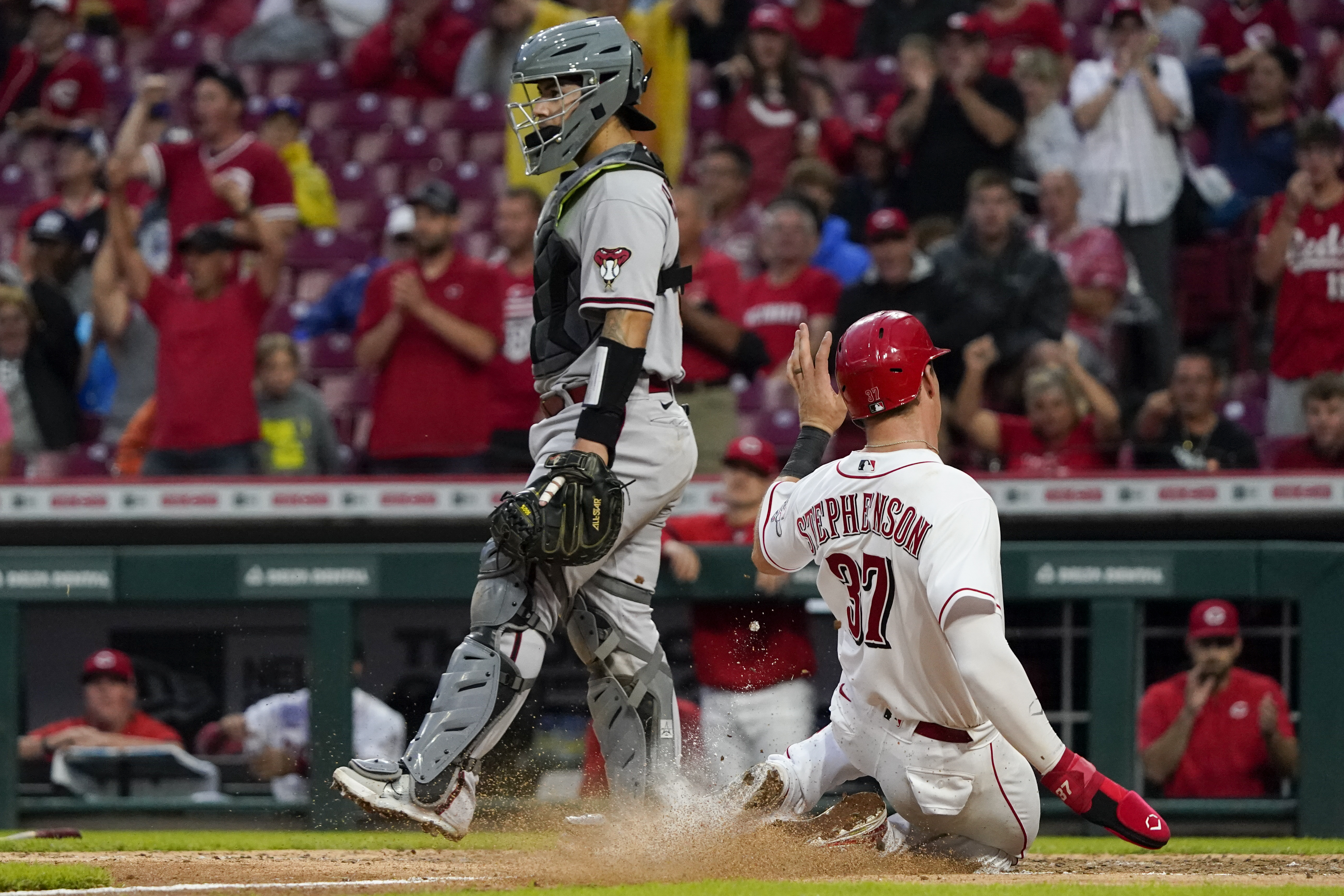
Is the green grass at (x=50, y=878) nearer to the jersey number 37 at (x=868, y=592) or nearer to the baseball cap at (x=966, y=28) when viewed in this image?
the jersey number 37 at (x=868, y=592)

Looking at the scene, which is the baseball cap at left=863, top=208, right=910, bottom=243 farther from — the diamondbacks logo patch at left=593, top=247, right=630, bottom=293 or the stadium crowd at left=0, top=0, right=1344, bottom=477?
the diamondbacks logo patch at left=593, top=247, right=630, bottom=293

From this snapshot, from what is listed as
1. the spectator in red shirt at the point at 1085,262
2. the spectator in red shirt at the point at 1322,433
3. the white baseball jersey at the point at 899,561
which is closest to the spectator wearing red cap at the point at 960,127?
the spectator in red shirt at the point at 1085,262

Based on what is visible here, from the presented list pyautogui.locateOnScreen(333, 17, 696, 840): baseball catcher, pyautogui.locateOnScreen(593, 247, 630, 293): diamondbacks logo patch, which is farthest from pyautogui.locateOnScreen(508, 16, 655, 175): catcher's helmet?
pyautogui.locateOnScreen(593, 247, 630, 293): diamondbacks logo patch

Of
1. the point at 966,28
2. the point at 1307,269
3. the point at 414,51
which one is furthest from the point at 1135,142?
the point at 414,51

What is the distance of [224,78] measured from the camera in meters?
8.38

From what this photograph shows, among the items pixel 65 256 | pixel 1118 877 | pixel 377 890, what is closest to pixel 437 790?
pixel 377 890

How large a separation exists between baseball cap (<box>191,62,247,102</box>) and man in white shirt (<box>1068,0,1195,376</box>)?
12.8 feet

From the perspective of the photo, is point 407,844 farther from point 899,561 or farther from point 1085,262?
point 1085,262

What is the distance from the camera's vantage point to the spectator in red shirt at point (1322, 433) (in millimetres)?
6488

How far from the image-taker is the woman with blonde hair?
25.4 ft

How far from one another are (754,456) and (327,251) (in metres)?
4.13

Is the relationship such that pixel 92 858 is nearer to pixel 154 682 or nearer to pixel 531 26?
pixel 154 682

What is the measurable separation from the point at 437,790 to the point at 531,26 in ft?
19.6

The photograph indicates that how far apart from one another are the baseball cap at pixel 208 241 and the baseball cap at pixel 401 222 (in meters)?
1.14
